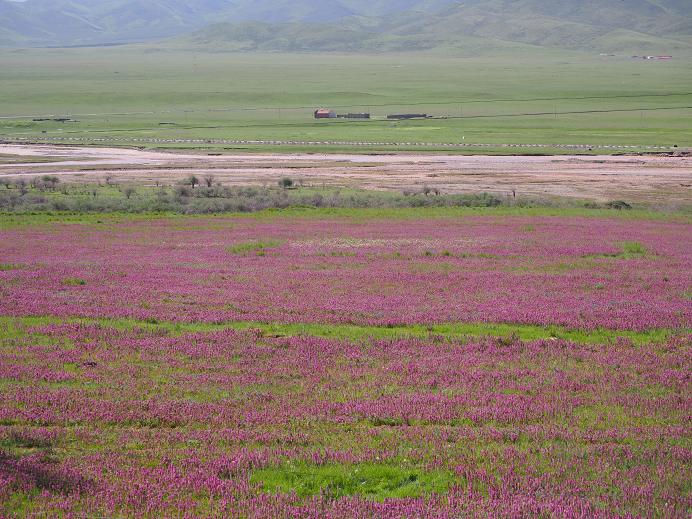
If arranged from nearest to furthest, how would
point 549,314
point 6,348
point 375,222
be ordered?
point 6,348 → point 549,314 → point 375,222

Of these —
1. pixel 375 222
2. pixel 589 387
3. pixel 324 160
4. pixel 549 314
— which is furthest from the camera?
pixel 324 160

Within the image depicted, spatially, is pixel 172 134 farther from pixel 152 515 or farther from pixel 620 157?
pixel 152 515

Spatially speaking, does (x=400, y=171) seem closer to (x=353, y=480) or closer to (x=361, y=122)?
(x=361, y=122)

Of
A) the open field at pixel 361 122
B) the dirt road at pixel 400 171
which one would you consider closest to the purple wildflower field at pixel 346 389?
the dirt road at pixel 400 171

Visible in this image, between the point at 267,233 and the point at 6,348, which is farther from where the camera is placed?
the point at 267,233

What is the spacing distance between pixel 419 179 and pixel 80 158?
136 feet

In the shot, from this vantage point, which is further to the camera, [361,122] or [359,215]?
[361,122]

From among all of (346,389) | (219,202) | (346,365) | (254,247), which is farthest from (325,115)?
(346,389)

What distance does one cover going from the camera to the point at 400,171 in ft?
256

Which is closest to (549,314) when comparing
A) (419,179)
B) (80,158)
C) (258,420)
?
(258,420)

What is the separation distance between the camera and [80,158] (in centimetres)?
9181

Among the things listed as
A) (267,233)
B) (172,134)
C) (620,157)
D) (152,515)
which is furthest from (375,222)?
(172,134)

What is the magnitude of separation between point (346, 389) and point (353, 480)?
10.9 feet

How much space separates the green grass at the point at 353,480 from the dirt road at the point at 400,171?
51.7 meters
